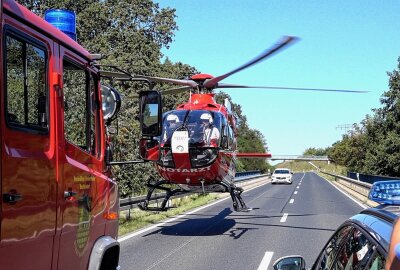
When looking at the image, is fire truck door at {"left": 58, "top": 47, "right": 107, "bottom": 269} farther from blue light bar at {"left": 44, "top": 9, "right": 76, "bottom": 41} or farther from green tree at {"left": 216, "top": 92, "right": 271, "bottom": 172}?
green tree at {"left": 216, "top": 92, "right": 271, "bottom": 172}

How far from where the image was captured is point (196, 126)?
12.9 m

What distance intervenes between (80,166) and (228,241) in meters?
8.42

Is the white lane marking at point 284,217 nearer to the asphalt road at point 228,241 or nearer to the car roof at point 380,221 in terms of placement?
the asphalt road at point 228,241

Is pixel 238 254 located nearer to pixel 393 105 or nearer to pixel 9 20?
pixel 9 20

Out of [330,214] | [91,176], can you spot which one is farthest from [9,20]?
[330,214]

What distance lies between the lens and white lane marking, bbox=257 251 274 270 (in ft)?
Result: 28.9

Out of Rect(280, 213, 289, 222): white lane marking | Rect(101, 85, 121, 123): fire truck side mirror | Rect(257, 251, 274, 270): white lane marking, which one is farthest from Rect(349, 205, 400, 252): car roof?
Rect(280, 213, 289, 222): white lane marking

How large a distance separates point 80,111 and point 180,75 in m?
39.8

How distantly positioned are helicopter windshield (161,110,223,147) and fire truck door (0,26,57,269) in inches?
363

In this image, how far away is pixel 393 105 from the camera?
48.4 m

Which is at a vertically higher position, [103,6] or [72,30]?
[103,6]

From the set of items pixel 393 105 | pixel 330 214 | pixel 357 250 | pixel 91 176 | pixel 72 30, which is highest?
pixel 393 105

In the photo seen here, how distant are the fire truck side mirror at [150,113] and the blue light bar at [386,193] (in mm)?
1947

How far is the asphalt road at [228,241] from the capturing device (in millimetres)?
9281
